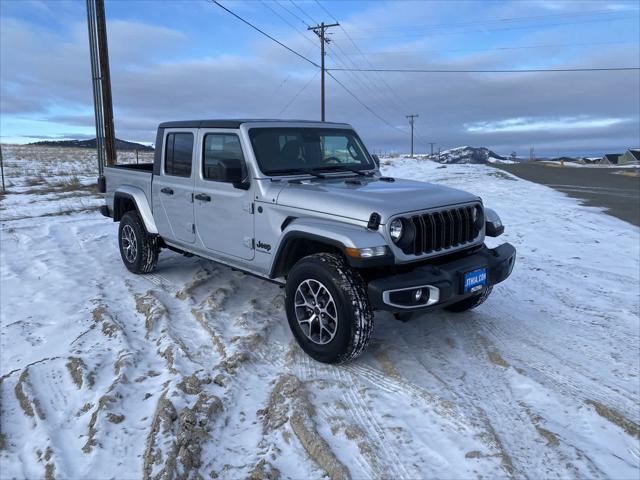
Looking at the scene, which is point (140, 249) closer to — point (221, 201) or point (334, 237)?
point (221, 201)

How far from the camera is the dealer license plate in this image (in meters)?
3.89

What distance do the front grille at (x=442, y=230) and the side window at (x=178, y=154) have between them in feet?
8.98

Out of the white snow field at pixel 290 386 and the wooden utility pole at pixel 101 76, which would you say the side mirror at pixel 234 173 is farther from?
the wooden utility pole at pixel 101 76

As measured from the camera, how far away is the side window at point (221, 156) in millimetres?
4707

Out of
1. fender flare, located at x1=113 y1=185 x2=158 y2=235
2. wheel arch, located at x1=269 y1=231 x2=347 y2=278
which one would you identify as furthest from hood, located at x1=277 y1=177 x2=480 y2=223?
fender flare, located at x1=113 y1=185 x2=158 y2=235

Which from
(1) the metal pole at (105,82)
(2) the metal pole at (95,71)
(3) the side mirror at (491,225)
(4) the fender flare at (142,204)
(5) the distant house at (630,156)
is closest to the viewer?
(3) the side mirror at (491,225)

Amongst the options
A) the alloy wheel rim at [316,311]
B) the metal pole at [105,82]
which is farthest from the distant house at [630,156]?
the alloy wheel rim at [316,311]

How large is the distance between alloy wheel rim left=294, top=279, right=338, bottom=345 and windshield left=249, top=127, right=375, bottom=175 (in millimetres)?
1267

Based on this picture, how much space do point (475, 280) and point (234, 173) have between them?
89.4 inches

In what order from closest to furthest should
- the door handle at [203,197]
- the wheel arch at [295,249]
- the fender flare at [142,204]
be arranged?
the wheel arch at [295,249] → the door handle at [203,197] → the fender flare at [142,204]

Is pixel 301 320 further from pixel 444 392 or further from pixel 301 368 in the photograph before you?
pixel 444 392

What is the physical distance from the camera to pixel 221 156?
5062 mm

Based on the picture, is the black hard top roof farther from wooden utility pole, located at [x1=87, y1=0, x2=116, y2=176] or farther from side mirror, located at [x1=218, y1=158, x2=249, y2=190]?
wooden utility pole, located at [x1=87, y1=0, x2=116, y2=176]

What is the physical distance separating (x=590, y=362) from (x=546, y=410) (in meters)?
0.98
